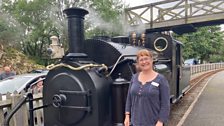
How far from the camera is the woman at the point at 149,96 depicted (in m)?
3.06

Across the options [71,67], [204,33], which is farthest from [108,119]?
[204,33]

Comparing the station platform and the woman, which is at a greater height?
the woman

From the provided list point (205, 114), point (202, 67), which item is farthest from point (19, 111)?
point (202, 67)

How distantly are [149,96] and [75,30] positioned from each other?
5.60ft

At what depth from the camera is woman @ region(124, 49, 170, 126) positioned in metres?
3.06

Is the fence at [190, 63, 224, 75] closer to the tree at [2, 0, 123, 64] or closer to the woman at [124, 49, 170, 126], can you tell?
the tree at [2, 0, 123, 64]

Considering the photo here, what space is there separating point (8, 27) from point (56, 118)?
55.1 feet

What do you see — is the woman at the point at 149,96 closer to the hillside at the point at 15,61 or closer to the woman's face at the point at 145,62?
the woman's face at the point at 145,62

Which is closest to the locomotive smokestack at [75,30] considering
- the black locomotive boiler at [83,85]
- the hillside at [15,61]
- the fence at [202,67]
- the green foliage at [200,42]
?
the black locomotive boiler at [83,85]

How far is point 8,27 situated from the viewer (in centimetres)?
1938

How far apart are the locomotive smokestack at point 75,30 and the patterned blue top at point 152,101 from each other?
1390 mm

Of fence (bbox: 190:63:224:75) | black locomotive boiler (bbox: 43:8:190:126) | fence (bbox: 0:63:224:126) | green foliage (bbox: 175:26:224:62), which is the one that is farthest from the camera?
green foliage (bbox: 175:26:224:62)

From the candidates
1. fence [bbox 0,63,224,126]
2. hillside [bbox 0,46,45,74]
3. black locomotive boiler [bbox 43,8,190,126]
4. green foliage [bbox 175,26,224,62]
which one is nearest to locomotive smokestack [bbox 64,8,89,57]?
black locomotive boiler [bbox 43,8,190,126]

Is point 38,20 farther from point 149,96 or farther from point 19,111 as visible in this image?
point 149,96
